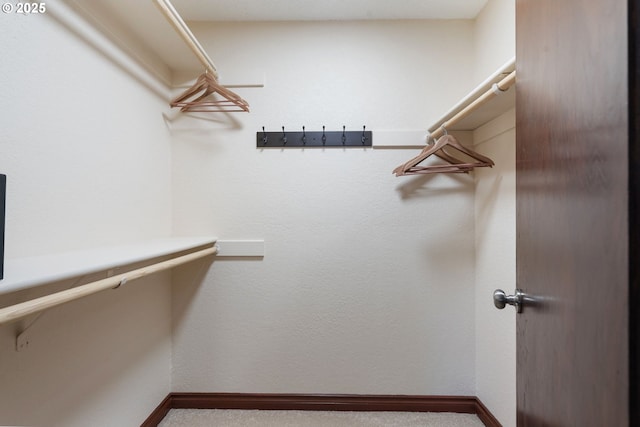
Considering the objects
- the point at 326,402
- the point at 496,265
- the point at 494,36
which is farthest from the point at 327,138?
the point at 326,402

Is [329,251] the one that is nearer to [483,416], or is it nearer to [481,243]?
[481,243]

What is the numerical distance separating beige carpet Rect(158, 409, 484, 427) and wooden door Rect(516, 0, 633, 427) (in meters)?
0.97

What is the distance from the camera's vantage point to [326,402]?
168 cm

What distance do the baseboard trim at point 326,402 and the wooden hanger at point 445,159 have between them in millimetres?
1352

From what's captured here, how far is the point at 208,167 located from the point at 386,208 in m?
1.14

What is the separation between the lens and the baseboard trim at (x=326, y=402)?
5.49 feet

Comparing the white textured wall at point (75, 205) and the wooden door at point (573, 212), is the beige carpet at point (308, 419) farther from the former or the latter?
the wooden door at point (573, 212)

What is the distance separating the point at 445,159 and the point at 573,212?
1020mm

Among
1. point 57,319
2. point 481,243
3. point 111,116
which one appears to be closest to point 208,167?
point 111,116

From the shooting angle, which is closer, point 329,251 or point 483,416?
point 483,416

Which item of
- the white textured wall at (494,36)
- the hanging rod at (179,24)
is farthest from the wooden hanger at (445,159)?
the hanging rod at (179,24)

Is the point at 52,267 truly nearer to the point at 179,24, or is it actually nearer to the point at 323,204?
the point at 179,24

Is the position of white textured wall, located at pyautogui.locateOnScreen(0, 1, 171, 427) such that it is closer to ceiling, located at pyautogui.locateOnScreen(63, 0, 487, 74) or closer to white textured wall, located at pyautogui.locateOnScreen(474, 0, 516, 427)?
ceiling, located at pyautogui.locateOnScreen(63, 0, 487, 74)

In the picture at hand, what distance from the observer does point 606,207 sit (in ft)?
1.72
